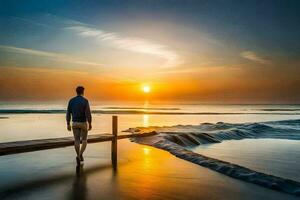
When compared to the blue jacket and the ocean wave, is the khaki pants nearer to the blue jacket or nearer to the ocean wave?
the blue jacket

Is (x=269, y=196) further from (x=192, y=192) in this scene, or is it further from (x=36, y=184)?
(x=36, y=184)

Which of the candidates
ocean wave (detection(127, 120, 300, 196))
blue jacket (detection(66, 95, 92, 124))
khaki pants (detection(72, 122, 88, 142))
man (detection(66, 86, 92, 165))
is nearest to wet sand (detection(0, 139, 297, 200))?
ocean wave (detection(127, 120, 300, 196))

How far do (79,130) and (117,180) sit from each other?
98.4 inches

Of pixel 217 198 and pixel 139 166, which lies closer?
pixel 217 198

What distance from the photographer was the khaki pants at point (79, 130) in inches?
408

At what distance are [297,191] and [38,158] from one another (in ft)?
32.6

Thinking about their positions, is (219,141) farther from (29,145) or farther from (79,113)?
(29,145)

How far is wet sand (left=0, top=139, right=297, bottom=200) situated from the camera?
7.75 metres

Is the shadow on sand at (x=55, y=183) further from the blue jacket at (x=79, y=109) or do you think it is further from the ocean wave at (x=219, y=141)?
the ocean wave at (x=219, y=141)

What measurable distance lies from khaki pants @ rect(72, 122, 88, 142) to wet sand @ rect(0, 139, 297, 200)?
3.90 feet

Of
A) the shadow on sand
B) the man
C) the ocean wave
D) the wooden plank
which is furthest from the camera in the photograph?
the man

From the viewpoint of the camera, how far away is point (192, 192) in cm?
802

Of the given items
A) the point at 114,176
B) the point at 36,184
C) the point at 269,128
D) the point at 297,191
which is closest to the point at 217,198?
the point at 297,191

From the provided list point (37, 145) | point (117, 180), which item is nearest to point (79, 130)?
point (37, 145)
